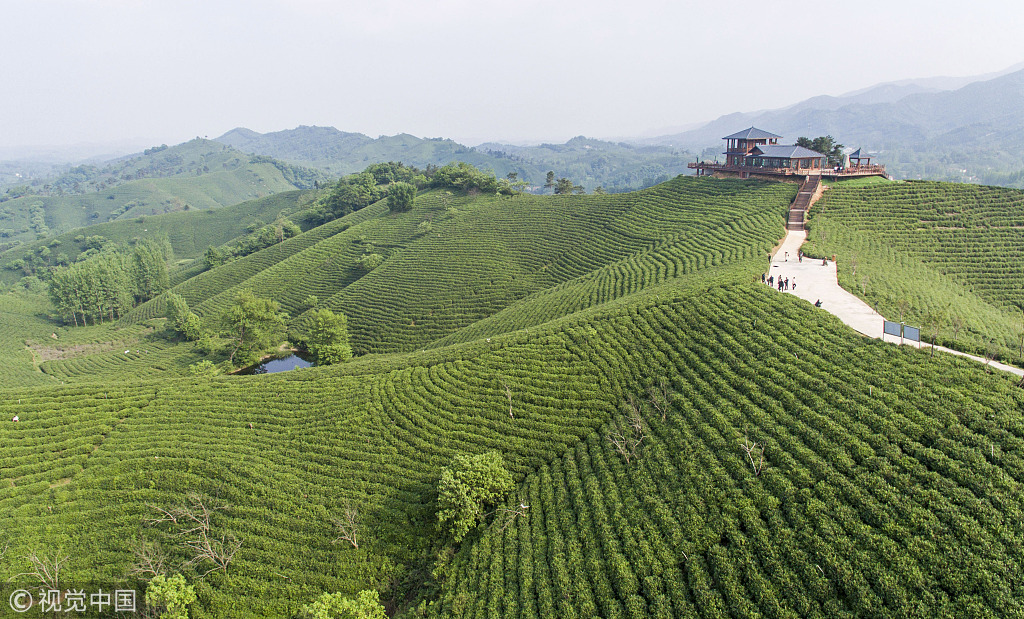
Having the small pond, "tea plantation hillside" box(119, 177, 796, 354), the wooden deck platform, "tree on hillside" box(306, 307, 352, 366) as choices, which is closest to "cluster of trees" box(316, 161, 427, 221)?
"tea plantation hillside" box(119, 177, 796, 354)

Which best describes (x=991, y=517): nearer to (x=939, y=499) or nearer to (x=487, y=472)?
(x=939, y=499)

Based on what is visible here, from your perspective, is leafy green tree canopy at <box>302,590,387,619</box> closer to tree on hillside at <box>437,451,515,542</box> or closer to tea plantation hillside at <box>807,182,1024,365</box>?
tree on hillside at <box>437,451,515,542</box>

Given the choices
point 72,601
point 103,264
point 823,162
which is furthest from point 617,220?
point 103,264
